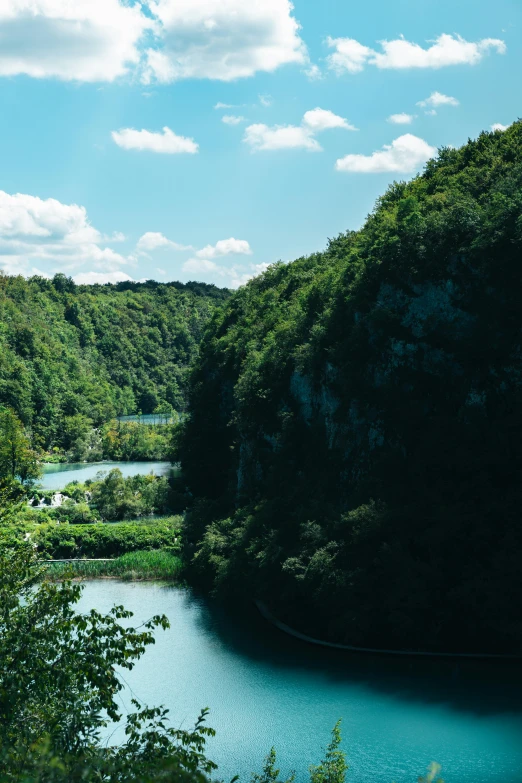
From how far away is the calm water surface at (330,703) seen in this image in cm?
2386

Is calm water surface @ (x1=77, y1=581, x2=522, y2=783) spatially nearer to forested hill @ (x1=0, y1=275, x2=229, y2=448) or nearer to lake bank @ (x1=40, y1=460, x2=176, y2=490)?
lake bank @ (x1=40, y1=460, x2=176, y2=490)

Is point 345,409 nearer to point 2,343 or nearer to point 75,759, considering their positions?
point 75,759

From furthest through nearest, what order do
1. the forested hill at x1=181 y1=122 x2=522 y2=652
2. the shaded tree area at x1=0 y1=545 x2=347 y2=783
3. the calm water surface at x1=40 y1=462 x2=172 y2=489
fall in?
the calm water surface at x1=40 y1=462 x2=172 y2=489, the forested hill at x1=181 y1=122 x2=522 y2=652, the shaded tree area at x1=0 y1=545 x2=347 y2=783

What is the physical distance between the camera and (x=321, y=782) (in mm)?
14695

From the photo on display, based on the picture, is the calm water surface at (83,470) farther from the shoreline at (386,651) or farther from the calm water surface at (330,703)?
the calm water surface at (330,703)

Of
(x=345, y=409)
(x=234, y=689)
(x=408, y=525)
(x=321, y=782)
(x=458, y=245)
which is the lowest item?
(x=234, y=689)

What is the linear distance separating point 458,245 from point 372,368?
7.41 metres

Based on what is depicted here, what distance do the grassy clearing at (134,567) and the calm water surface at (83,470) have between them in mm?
28663

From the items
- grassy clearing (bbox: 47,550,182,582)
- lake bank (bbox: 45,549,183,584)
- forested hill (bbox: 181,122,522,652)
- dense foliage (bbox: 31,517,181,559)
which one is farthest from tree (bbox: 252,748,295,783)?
dense foliage (bbox: 31,517,181,559)

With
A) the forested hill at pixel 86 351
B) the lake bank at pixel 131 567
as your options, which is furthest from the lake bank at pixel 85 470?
the lake bank at pixel 131 567

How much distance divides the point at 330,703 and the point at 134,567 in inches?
873

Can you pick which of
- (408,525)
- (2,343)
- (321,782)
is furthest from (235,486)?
(2,343)

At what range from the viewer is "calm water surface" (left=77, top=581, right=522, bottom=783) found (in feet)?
78.3

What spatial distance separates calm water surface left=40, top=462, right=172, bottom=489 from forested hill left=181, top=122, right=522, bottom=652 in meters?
33.7
